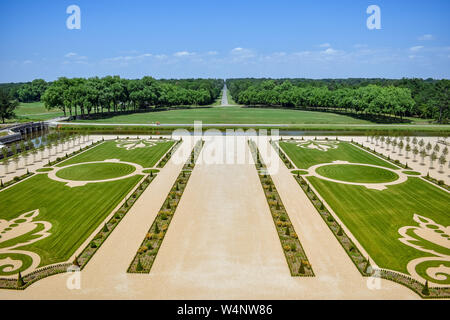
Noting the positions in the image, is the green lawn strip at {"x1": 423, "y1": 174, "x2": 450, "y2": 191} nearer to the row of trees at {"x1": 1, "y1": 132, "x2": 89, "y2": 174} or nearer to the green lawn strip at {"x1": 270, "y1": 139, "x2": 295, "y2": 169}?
the green lawn strip at {"x1": 270, "y1": 139, "x2": 295, "y2": 169}

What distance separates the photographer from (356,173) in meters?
54.4

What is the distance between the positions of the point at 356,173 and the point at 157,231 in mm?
35692

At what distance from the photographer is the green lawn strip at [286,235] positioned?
27109mm

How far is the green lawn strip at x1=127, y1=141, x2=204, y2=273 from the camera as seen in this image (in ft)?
90.1

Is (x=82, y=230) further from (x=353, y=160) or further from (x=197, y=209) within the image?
(x=353, y=160)

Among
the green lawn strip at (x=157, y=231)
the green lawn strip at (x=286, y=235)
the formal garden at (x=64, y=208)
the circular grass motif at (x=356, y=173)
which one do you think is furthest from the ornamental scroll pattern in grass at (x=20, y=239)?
the circular grass motif at (x=356, y=173)

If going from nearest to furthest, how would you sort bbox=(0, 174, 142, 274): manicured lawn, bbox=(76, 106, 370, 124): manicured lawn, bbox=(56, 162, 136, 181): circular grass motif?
bbox=(0, 174, 142, 274): manicured lawn, bbox=(56, 162, 136, 181): circular grass motif, bbox=(76, 106, 370, 124): manicured lawn

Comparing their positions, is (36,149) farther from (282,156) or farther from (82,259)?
(282,156)

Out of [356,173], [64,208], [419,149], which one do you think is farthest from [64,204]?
[419,149]

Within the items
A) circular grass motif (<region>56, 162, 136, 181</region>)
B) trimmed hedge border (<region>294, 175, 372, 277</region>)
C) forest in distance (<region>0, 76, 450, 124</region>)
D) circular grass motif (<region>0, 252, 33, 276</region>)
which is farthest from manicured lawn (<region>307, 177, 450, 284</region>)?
forest in distance (<region>0, 76, 450, 124</region>)

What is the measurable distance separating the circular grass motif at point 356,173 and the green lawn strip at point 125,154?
3066 cm

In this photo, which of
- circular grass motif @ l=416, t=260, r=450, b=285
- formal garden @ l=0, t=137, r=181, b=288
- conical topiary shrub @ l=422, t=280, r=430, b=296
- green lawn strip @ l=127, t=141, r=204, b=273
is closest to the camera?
conical topiary shrub @ l=422, t=280, r=430, b=296

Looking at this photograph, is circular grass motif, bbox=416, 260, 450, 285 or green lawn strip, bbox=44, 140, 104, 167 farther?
green lawn strip, bbox=44, 140, 104, 167

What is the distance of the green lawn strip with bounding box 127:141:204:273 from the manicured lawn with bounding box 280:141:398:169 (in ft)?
76.9
